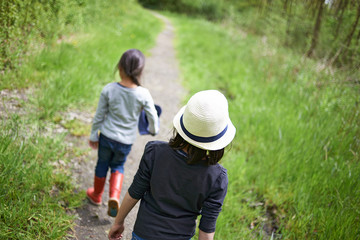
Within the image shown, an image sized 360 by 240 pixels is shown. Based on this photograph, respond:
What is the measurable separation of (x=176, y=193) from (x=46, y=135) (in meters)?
2.20

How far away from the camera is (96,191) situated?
2.68m

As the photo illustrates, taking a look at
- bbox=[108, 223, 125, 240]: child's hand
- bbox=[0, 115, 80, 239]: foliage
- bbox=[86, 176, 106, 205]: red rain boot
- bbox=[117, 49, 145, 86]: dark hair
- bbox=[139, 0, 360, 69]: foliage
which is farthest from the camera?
bbox=[139, 0, 360, 69]: foliage

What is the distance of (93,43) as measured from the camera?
576 centimetres

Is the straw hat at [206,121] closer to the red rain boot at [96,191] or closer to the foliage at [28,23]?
the red rain boot at [96,191]

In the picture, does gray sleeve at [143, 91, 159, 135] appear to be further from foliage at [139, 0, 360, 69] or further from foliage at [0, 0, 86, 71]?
foliage at [0, 0, 86, 71]

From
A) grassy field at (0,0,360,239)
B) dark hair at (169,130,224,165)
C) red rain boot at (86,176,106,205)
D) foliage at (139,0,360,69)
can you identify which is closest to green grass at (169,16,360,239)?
grassy field at (0,0,360,239)

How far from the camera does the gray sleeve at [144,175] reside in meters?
1.51

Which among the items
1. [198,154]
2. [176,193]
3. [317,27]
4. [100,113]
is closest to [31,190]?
[100,113]

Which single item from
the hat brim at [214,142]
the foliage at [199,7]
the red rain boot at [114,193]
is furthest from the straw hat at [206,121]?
the foliage at [199,7]

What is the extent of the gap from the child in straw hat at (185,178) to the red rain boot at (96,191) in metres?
1.22

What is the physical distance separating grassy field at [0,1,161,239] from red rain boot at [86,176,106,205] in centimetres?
7

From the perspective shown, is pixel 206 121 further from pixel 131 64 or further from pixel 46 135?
pixel 46 135

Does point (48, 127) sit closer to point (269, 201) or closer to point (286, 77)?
point (269, 201)

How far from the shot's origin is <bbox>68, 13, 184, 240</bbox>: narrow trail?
Result: 2.45m
